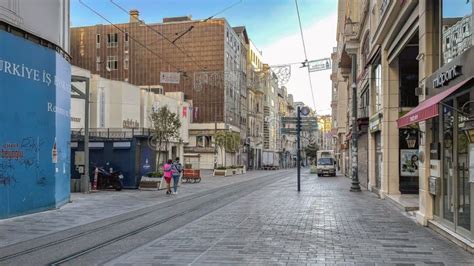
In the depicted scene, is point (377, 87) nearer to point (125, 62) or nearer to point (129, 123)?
point (129, 123)

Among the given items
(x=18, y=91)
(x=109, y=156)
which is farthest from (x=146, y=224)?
(x=109, y=156)

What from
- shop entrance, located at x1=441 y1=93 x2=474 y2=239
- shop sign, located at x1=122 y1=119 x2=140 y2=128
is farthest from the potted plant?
shop sign, located at x1=122 y1=119 x2=140 y2=128

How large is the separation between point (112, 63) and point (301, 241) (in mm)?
66451

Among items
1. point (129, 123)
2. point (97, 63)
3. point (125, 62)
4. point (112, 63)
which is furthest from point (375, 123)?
point (97, 63)

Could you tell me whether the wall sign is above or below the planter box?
above

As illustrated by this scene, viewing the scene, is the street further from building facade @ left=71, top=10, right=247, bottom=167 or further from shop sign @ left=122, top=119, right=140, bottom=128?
building facade @ left=71, top=10, right=247, bottom=167

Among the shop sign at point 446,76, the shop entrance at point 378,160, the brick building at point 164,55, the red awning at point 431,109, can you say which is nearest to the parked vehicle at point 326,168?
the brick building at point 164,55

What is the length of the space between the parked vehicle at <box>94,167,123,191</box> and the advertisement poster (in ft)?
46.4

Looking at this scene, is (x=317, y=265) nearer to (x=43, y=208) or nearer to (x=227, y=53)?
(x=43, y=208)

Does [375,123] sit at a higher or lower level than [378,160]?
higher

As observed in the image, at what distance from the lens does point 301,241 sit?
10477mm

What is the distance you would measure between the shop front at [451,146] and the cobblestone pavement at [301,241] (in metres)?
0.55

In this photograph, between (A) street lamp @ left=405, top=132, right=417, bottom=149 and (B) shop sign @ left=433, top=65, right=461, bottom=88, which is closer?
(B) shop sign @ left=433, top=65, right=461, bottom=88

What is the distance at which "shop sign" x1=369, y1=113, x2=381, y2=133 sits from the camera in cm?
2322
